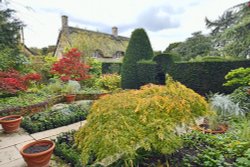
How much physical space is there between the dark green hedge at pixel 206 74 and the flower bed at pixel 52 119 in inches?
214

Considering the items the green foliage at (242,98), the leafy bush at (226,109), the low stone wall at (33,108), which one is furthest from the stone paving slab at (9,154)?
the green foliage at (242,98)

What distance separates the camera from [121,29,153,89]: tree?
401 inches

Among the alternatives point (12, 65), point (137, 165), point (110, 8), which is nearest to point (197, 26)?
point (110, 8)

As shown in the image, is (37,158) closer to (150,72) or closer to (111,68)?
(150,72)

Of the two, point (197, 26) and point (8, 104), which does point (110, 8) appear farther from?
point (197, 26)

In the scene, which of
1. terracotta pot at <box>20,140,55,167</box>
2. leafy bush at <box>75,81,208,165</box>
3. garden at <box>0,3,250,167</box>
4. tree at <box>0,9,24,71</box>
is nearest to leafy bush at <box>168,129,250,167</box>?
garden at <box>0,3,250,167</box>

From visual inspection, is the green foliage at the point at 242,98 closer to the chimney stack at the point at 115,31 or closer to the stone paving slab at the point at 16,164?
the stone paving slab at the point at 16,164

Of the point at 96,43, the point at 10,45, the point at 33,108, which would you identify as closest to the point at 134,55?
the point at 10,45

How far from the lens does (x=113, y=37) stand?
25047mm

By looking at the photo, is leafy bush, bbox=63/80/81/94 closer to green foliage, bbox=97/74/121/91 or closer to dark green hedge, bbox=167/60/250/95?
green foliage, bbox=97/74/121/91

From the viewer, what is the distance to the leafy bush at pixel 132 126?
6.52 feet

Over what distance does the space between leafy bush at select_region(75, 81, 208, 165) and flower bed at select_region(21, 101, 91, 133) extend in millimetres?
2457

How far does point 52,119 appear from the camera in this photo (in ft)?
15.2

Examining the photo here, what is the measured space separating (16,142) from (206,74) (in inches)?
297
